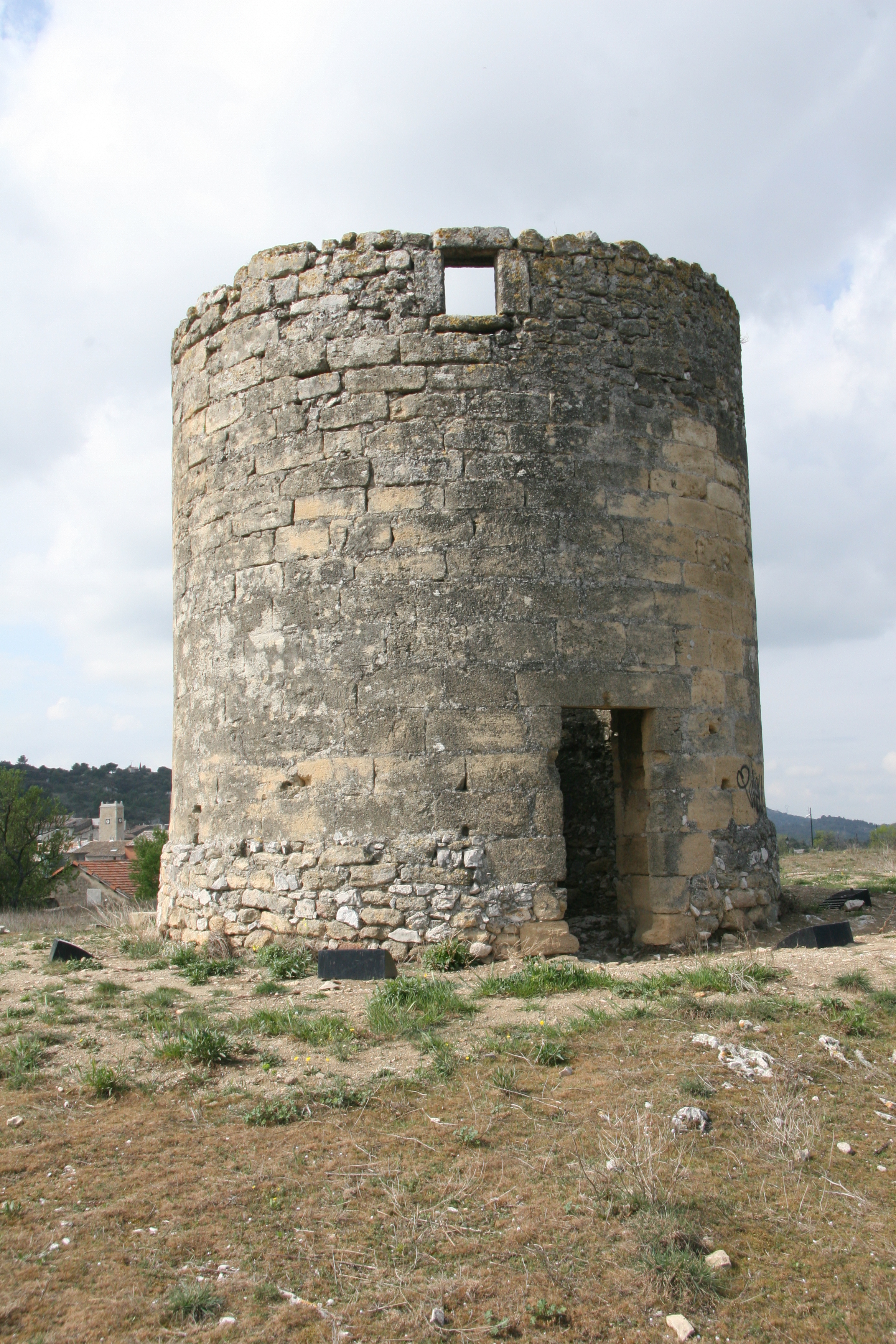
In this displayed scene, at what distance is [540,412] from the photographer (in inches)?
256

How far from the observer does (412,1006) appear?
5.00m

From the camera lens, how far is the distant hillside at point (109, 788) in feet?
192

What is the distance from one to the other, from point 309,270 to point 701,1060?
18.0 ft

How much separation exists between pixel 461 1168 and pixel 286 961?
2.79 metres

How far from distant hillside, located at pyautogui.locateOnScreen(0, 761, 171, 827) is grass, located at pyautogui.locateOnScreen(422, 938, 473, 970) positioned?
50930 mm

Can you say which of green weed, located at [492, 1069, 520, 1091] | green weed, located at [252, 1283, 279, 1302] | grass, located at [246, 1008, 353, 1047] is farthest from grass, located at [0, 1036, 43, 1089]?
green weed, located at [492, 1069, 520, 1091]

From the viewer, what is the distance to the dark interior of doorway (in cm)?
840

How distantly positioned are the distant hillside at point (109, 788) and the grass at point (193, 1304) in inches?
2117

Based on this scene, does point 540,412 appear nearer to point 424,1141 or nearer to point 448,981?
point 448,981

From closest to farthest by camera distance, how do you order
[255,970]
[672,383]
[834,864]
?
[255,970] < [672,383] < [834,864]

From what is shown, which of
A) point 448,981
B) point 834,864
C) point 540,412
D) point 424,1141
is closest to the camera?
point 424,1141

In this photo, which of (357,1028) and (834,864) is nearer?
(357,1028)

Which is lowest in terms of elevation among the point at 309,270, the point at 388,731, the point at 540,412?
the point at 388,731

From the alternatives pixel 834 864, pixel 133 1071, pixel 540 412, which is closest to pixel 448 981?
pixel 133 1071
